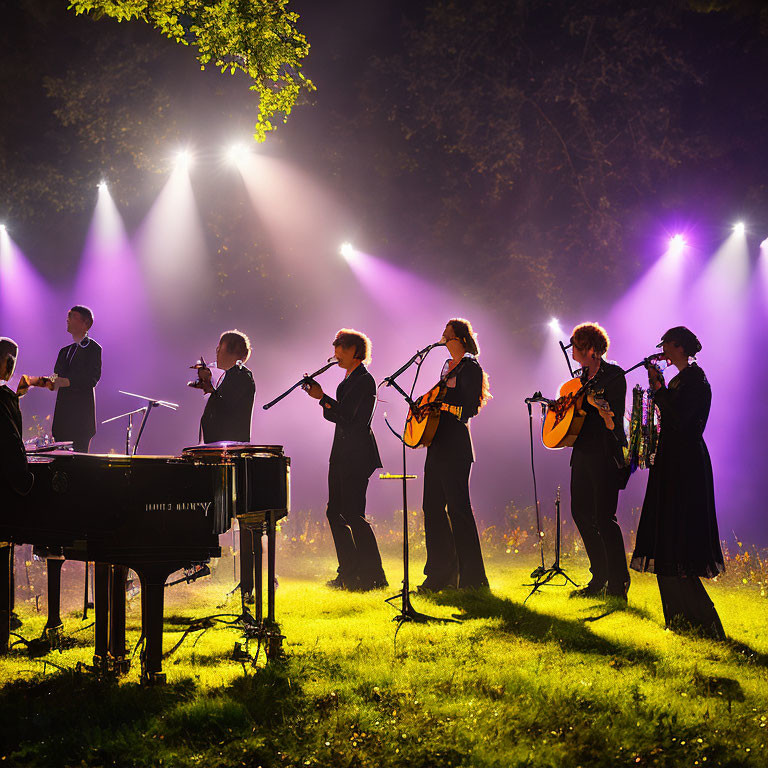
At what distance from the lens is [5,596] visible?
5379 mm

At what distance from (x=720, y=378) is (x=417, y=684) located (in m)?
14.3

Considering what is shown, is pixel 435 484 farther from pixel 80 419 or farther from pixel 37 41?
pixel 37 41

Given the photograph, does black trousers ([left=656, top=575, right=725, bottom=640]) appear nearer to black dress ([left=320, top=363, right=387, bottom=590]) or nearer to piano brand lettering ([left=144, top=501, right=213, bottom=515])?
black dress ([left=320, top=363, right=387, bottom=590])

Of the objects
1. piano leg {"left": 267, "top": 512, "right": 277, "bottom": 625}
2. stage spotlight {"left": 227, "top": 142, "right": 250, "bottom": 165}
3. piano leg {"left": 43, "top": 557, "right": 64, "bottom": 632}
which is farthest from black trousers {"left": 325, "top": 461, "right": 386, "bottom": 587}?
stage spotlight {"left": 227, "top": 142, "right": 250, "bottom": 165}

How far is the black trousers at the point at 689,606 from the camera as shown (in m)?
5.43

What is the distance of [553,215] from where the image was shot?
1388cm

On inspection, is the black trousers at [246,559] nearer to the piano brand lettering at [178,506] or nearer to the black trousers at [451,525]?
the black trousers at [451,525]

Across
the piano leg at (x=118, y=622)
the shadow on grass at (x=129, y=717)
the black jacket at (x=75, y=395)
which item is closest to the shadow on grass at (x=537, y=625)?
the shadow on grass at (x=129, y=717)

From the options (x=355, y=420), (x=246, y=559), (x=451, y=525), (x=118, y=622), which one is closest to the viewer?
(x=118, y=622)

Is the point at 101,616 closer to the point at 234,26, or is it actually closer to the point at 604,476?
the point at 604,476

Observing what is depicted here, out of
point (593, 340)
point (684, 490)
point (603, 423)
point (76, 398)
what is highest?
point (593, 340)

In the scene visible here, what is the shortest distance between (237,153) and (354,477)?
8314 millimetres

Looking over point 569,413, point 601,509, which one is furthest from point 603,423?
point 601,509

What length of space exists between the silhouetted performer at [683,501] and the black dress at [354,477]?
2939mm
